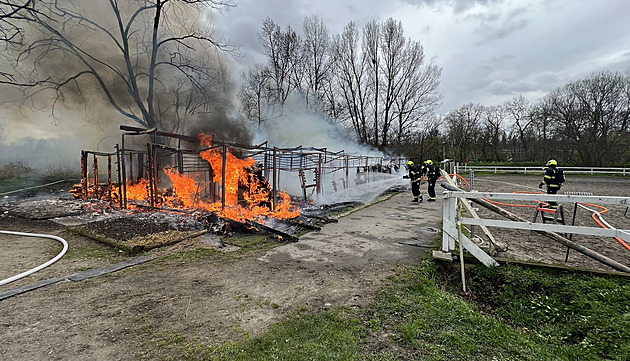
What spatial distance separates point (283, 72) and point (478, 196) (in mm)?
24943

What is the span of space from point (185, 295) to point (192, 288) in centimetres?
21

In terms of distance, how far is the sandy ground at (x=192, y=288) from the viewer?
8.56 ft

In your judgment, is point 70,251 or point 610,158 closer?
point 70,251

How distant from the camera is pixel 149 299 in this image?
3.38m

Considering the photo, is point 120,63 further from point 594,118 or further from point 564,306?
point 594,118

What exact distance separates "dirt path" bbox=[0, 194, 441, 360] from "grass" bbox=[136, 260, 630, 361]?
25 centimetres

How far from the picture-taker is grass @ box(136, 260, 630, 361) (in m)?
2.34

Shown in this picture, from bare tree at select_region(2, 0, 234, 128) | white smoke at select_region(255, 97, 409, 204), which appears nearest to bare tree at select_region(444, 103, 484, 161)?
white smoke at select_region(255, 97, 409, 204)

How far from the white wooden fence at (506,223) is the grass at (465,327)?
57 cm

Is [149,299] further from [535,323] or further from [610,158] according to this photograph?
[610,158]

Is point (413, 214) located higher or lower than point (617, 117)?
lower

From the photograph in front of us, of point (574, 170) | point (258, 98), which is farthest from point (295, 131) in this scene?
point (574, 170)

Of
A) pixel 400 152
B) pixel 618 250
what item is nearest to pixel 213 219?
pixel 618 250

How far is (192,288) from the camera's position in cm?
368
